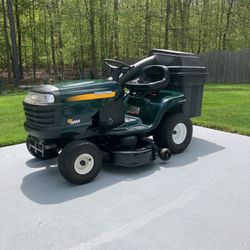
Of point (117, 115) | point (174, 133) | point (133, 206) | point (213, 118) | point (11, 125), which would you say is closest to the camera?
point (133, 206)

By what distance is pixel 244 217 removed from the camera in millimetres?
2314

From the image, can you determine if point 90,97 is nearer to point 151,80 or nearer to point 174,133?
point 151,80

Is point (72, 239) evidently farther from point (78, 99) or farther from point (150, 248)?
point (78, 99)

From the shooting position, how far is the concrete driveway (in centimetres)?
207

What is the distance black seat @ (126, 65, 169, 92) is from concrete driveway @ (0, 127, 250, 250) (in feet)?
3.13

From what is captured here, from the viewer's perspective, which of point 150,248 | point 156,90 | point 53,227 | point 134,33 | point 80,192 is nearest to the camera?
point 150,248

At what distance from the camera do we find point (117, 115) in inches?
134

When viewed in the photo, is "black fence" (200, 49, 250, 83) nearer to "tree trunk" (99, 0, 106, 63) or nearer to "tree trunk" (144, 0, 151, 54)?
"tree trunk" (144, 0, 151, 54)

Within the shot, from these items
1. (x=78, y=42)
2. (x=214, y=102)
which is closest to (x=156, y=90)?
(x=214, y=102)

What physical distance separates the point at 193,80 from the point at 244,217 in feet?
7.05

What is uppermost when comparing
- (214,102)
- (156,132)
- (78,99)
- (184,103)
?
(78,99)

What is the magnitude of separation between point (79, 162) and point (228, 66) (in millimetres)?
13532

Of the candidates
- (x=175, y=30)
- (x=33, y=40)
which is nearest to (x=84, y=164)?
(x=175, y=30)

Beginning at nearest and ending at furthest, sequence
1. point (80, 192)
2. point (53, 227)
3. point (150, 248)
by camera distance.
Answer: point (150, 248)
point (53, 227)
point (80, 192)
